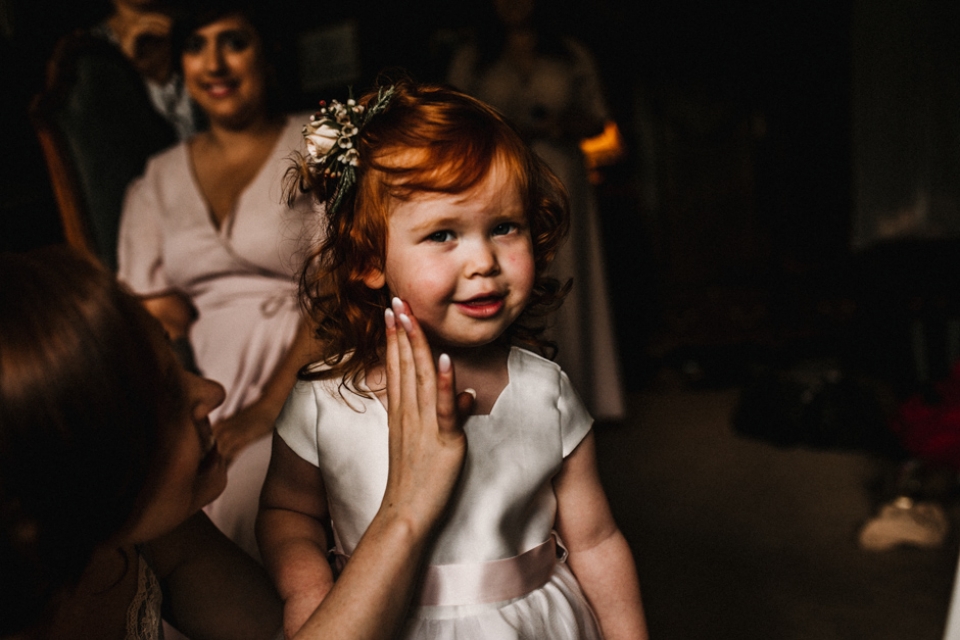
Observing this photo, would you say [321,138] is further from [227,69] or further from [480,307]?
[227,69]

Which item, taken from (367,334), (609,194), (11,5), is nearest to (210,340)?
(367,334)

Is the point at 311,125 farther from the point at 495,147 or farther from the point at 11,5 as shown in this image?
the point at 11,5

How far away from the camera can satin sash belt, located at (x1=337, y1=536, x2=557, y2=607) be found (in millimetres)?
829

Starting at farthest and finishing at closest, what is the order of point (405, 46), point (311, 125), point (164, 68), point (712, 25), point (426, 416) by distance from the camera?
point (712, 25) → point (405, 46) → point (164, 68) → point (311, 125) → point (426, 416)

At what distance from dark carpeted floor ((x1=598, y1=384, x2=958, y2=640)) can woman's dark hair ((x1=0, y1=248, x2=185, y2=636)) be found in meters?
1.46

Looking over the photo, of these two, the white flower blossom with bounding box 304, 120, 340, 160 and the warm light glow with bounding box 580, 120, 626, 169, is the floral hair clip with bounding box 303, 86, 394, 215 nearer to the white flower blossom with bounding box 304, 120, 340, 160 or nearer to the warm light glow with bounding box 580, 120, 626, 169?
the white flower blossom with bounding box 304, 120, 340, 160

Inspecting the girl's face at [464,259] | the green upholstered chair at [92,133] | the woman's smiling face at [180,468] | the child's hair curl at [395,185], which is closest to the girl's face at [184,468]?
the woman's smiling face at [180,468]

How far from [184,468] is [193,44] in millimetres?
1071

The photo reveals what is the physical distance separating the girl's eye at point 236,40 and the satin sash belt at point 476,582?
1.18m

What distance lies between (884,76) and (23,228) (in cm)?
424

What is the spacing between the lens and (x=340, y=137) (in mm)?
856

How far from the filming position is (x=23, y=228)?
147 cm

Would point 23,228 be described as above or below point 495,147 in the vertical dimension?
below

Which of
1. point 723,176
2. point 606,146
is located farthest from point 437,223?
point 723,176
